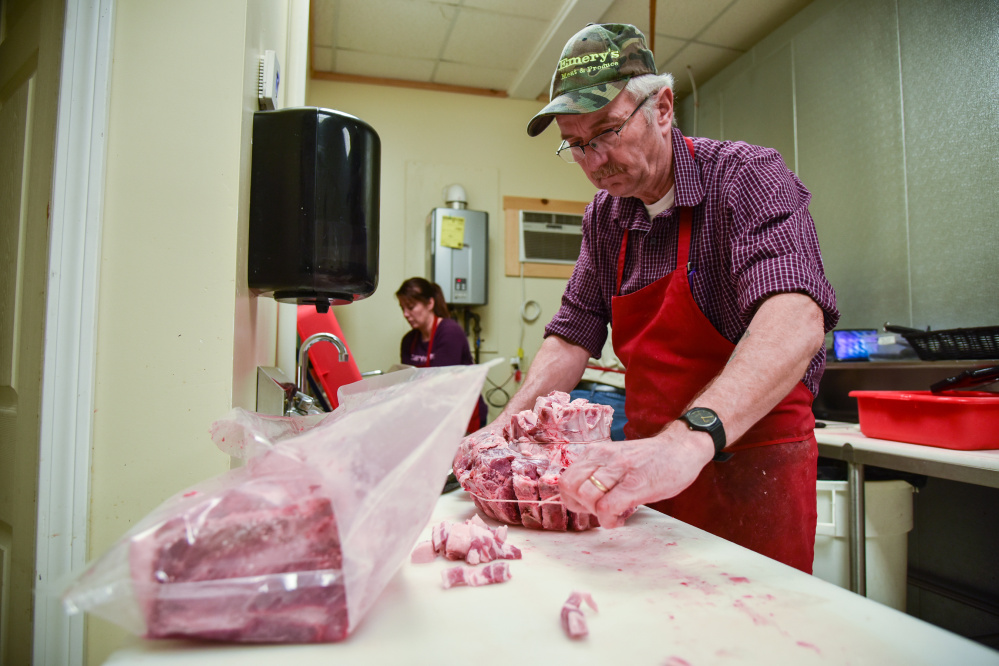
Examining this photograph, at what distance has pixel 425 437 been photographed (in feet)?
2.03

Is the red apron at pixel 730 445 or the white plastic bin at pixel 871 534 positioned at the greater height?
the red apron at pixel 730 445

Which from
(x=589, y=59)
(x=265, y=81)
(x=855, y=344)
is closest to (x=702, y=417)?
(x=589, y=59)

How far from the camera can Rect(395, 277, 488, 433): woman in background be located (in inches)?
145

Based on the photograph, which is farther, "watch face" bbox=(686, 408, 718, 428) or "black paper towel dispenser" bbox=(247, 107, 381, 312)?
"black paper towel dispenser" bbox=(247, 107, 381, 312)

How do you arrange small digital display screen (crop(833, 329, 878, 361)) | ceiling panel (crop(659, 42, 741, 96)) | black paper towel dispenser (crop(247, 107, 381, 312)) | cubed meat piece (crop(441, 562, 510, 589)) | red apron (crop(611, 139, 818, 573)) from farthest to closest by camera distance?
1. ceiling panel (crop(659, 42, 741, 96))
2. small digital display screen (crop(833, 329, 878, 361))
3. red apron (crop(611, 139, 818, 573))
4. black paper towel dispenser (crop(247, 107, 381, 312))
5. cubed meat piece (crop(441, 562, 510, 589))

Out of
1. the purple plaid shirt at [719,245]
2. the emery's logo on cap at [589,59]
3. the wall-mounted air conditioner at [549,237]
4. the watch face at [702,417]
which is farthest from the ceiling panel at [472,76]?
the watch face at [702,417]

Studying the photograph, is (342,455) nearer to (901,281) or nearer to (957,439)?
(957,439)

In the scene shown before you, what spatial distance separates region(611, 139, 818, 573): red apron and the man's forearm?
174 mm

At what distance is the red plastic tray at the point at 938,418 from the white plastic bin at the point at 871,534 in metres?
0.21

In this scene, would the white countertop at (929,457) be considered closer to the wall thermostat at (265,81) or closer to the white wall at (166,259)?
the white wall at (166,259)

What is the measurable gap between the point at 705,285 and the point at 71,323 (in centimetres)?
128

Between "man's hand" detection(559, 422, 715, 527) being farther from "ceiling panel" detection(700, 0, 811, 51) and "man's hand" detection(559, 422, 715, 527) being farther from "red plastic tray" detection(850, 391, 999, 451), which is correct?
"ceiling panel" detection(700, 0, 811, 51)

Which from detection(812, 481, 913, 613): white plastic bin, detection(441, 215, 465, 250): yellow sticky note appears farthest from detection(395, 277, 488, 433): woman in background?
detection(812, 481, 913, 613): white plastic bin

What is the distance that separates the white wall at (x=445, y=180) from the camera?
171 inches
